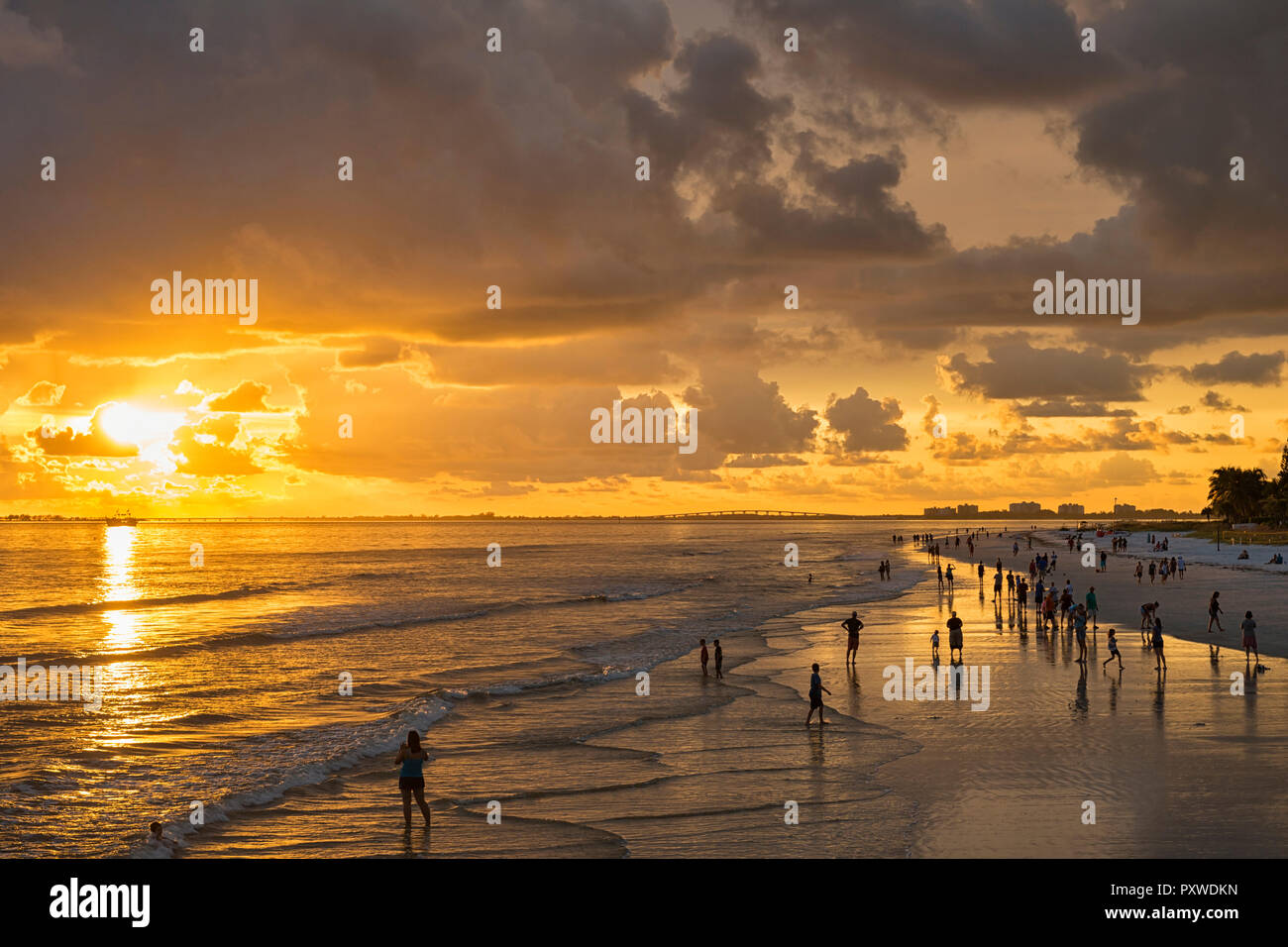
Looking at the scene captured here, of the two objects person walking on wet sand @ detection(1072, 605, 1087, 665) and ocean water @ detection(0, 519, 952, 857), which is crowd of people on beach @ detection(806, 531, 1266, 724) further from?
ocean water @ detection(0, 519, 952, 857)

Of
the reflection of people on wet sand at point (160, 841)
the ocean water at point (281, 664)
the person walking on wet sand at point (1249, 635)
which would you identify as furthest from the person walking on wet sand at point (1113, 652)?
the reflection of people on wet sand at point (160, 841)

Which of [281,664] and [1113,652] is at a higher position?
[1113,652]

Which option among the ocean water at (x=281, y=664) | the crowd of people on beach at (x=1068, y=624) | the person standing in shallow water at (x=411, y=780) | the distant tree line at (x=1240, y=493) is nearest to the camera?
the person standing in shallow water at (x=411, y=780)

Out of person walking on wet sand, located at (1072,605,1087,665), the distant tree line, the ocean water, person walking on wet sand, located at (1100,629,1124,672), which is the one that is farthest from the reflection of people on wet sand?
the distant tree line

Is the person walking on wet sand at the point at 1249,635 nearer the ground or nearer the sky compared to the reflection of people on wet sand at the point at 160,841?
nearer the sky

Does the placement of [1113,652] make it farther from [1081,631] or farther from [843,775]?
[843,775]

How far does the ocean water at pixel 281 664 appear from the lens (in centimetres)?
2100

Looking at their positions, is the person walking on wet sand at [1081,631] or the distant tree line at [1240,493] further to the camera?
the distant tree line at [1240,493]

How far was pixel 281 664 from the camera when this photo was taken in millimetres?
41375

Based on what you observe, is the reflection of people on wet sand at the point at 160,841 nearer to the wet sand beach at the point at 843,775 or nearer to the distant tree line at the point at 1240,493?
the wet sand beach at the point at 843,775

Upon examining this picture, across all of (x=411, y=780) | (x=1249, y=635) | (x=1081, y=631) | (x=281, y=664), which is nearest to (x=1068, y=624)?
(x=1081, y=631)
